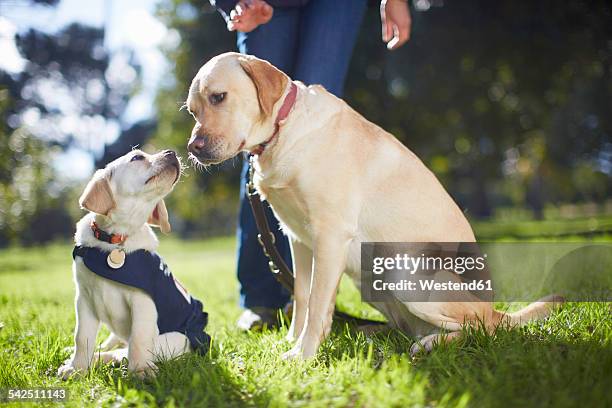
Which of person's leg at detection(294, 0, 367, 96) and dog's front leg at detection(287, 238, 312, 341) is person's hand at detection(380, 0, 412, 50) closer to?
person's leg at detection(294, 0, 367, 96)

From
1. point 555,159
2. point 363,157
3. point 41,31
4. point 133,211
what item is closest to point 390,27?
point 363,157

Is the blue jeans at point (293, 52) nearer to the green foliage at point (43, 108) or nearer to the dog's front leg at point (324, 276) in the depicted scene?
the dog's front leg at point (324, 276)

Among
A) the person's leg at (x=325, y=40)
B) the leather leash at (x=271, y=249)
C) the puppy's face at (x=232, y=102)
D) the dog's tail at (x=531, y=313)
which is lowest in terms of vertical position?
the dog's tail at (x=531, y=313)

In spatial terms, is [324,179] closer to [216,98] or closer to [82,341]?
[216,98]

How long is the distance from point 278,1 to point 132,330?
2.43 metres

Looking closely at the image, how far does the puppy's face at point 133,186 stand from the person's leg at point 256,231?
2.92 feet

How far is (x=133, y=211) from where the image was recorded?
2947 millimetres

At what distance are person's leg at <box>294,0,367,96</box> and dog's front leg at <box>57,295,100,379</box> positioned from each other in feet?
6.84

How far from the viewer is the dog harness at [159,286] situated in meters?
2.76

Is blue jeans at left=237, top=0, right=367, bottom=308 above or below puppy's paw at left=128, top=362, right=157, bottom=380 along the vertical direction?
above

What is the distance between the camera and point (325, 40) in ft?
12.5

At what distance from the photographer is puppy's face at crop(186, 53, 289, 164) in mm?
2822

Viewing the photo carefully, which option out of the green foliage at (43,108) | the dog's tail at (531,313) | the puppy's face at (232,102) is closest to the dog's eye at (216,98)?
the puppy's face at (232,102)

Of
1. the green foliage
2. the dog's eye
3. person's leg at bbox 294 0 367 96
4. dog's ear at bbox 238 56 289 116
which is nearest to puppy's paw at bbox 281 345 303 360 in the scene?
dog's ear at bbox 238 56 289 116
